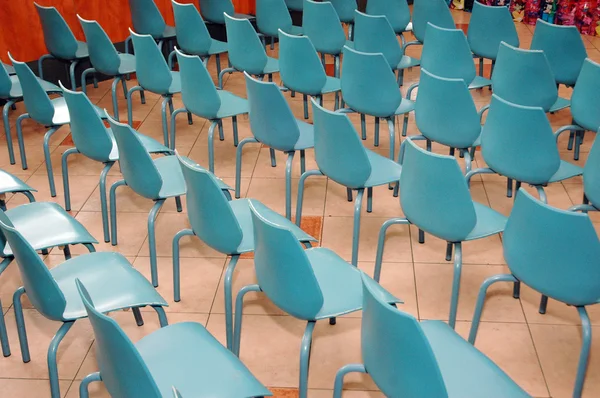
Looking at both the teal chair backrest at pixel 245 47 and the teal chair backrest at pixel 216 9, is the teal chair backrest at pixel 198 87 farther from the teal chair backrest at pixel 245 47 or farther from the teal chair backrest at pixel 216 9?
the teal chair backrest at pixel 216 9

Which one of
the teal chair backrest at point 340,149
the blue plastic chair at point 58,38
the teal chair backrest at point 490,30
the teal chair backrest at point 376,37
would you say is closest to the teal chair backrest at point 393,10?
the teal chair backrest at point 490,30

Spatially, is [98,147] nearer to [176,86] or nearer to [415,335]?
[176,86]

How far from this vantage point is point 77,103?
3.39 meters

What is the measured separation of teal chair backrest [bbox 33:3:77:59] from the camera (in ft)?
16.6

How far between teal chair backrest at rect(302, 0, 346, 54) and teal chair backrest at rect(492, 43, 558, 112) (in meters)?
1.46

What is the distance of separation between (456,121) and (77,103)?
6.21 ft

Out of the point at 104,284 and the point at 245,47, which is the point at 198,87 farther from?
the point at 104,284

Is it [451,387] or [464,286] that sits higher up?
[451,387]

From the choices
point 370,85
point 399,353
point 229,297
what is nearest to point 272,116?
point 370,85

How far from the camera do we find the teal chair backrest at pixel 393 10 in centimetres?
559

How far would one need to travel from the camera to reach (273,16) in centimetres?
562

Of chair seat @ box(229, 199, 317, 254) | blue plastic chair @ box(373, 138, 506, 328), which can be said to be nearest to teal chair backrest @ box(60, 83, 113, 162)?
chair seat @ box(229, 199, 317, 254)

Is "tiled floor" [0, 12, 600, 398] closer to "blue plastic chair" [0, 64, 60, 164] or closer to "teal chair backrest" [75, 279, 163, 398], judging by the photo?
"blue plastic chair" [0, 64, 60, 164]

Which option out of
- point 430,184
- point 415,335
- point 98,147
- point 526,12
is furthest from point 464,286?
point 526,12
